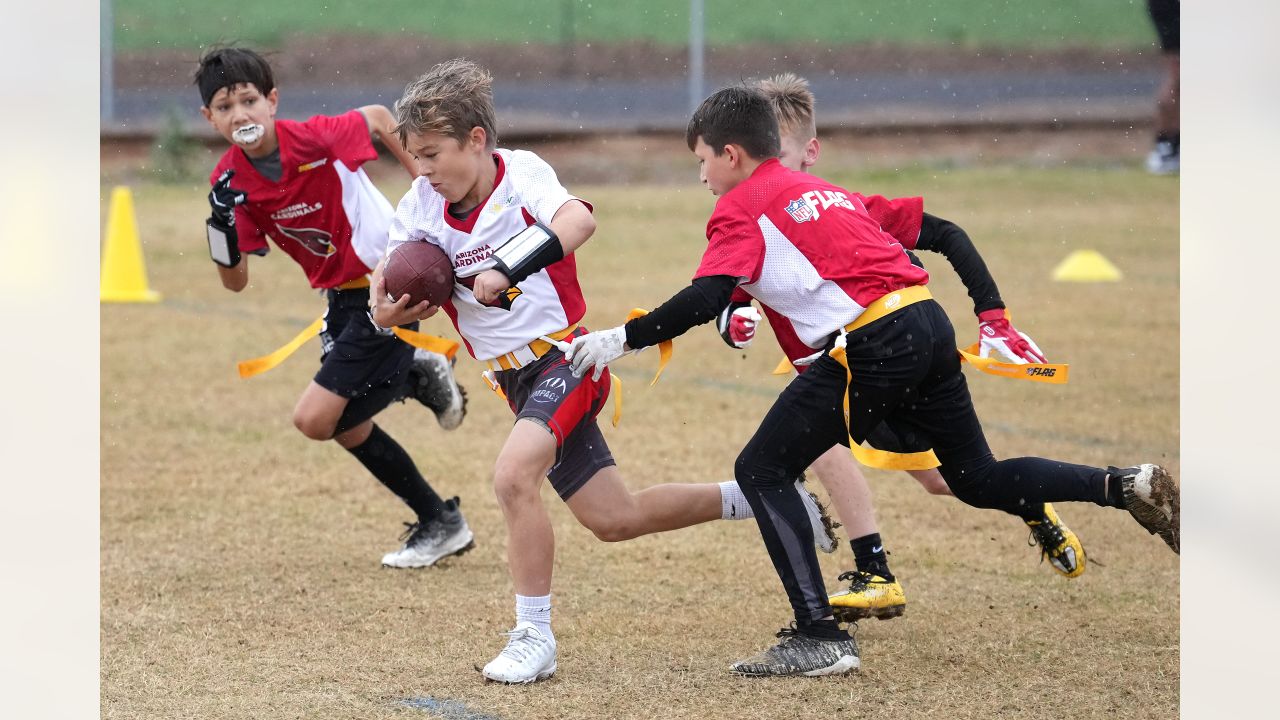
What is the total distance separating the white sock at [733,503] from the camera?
4.24m

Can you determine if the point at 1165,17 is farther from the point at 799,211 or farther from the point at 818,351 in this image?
the point at 799,211

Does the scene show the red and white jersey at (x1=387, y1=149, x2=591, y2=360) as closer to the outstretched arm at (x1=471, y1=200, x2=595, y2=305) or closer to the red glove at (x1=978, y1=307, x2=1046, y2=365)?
the outstretched arm at (x1=471, y1=200, x2=595, y2=305)

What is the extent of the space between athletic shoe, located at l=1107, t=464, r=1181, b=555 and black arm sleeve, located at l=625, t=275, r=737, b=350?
3.93ft

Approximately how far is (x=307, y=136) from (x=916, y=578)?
Answer: 2.67m

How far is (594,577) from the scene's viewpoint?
16.2 feet

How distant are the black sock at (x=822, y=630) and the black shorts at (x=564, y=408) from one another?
75 cm

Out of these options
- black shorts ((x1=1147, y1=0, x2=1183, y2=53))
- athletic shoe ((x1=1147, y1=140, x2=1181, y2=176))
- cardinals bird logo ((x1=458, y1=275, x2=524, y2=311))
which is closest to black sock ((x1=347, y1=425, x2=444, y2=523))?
cardinals bird logo ((x1=458, y1=275, x2=524, y2=311))

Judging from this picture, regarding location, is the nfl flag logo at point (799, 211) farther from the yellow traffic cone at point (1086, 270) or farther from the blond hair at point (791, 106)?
the yellow traffic cone at point (1086, 270)

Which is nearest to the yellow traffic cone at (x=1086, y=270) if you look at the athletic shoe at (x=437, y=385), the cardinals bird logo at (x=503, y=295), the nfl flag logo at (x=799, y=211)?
the athletic shoe at (x=437, y=385)

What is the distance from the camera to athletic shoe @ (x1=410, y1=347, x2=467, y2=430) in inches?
213

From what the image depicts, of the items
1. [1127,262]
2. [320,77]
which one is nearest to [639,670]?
[1127,262]

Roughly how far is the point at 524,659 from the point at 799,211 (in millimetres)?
1410

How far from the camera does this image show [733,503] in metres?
4.26

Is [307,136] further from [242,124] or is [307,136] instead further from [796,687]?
[796,687]
